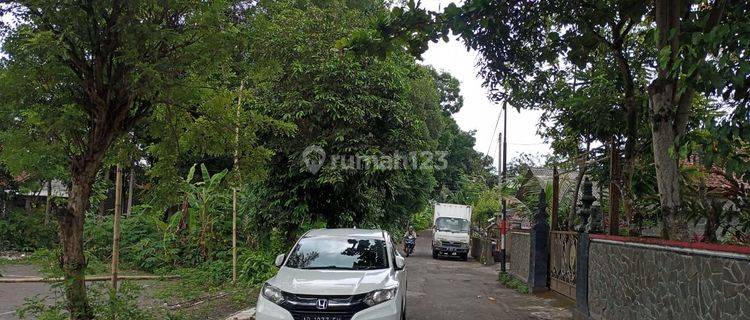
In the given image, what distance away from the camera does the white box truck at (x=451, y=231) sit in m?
29.5

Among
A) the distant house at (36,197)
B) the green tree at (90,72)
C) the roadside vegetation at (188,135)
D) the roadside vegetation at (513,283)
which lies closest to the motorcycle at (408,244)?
the roadside vegetation at (188,135)

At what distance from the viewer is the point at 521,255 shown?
16.0 m

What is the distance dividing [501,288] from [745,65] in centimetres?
1158

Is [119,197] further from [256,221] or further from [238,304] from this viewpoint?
[256,221]

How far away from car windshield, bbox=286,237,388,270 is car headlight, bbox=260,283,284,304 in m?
0.82

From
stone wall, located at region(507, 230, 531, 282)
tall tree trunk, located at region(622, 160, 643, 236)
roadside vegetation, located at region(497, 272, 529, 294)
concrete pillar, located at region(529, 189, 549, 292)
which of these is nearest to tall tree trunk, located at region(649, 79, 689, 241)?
tall tree trunk, located at region(622, 160, 643, 236)

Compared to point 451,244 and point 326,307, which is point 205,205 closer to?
point 326,307

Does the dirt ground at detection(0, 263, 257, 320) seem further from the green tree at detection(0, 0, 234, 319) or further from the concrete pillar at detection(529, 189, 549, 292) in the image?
the concrete pillar at detection(529, 189, 549, 292)

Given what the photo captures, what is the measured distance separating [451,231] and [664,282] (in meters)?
23.9

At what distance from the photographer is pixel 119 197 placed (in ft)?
24.2

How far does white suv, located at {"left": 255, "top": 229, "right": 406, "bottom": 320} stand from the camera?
643 centimetres

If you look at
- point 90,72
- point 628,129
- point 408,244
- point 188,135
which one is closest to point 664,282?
point 628,129

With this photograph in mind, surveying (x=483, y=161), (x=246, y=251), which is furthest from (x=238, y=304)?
(x=483, y=161)

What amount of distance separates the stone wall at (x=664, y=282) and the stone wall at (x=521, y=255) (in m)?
5.91
